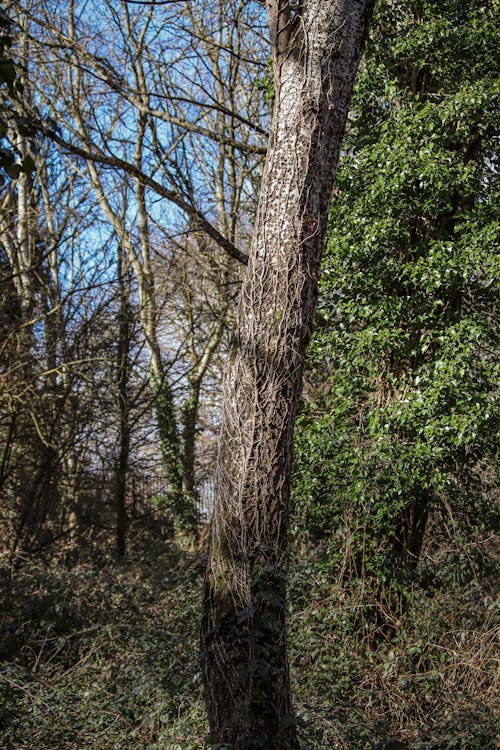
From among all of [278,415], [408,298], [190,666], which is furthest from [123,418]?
[278,415]

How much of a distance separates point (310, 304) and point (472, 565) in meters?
4.30

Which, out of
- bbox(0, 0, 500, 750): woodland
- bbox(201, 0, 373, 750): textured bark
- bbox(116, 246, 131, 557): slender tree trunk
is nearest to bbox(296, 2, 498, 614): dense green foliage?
bbox(0, 0, 500, 750): woodland

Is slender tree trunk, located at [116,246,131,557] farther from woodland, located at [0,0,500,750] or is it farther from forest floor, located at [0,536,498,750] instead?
forest floor, located at [0,536,498,750]

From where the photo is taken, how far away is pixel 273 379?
4.07 metres

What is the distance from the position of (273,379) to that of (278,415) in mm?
200

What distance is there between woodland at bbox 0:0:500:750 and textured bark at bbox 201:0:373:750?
1 centimetres

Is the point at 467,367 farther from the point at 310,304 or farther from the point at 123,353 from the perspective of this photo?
the point at 123,353

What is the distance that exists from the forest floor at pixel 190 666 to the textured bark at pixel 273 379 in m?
0.95

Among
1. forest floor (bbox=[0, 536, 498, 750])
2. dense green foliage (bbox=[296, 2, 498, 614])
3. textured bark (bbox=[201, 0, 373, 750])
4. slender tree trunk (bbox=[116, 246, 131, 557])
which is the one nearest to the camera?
textured bark (bbox=[201, 0, 373, 750])

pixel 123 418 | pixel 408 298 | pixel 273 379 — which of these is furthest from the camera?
pixel 123 418

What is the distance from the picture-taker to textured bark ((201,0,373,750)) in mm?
3832

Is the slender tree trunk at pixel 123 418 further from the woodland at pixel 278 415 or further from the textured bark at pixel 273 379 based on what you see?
the textured bark at pixel 273 379

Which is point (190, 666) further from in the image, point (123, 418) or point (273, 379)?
point (123, 418)

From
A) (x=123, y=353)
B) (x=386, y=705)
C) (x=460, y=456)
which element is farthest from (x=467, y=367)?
(x=123, y=353)
